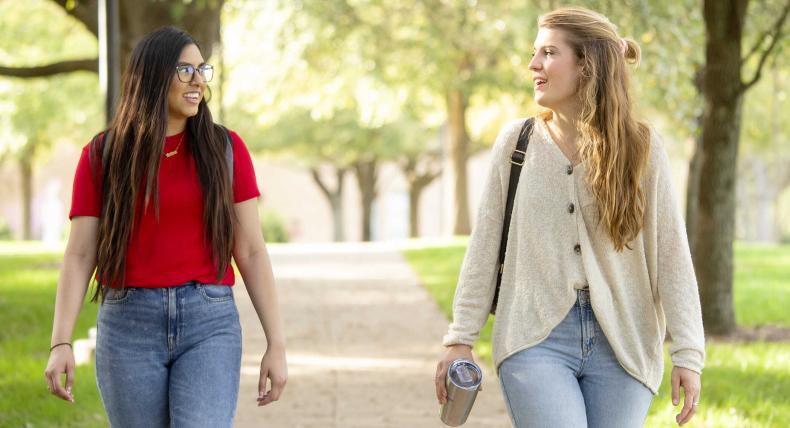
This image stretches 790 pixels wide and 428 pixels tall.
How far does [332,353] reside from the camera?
10.0 metres

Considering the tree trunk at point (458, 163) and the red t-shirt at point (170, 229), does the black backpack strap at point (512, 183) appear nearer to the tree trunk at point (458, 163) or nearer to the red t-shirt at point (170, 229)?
the red t-shirt at point (170, 229)

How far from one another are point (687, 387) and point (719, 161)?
24.0ft

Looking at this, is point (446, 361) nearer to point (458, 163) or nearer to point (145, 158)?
point (145, 158)

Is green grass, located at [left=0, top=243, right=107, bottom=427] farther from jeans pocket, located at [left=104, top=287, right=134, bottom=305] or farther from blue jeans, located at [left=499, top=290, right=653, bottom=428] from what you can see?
blue jeans, located at [left=499, top=290, right=653, bottom=428]

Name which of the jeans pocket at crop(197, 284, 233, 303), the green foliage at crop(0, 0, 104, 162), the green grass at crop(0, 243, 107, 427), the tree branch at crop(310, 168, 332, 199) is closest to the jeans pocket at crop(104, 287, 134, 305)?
the jeans pocket at crop(197, 284, 233, 303)

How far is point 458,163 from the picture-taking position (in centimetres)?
2800

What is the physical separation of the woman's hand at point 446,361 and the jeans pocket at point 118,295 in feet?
2.95

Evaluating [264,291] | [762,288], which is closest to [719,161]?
[762,288]

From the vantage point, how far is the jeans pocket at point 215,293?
360 cm

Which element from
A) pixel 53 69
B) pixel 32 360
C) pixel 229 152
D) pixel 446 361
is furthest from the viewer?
pixel 53 69

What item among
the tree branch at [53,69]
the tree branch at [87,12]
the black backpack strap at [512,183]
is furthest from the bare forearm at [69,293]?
the tree branch at [53,69]

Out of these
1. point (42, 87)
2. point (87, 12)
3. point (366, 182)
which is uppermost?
point (87, 12)

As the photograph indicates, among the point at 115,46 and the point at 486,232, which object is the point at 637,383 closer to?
the point at 486,232

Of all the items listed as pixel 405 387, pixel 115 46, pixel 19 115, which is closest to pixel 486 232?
pixel 405 387
